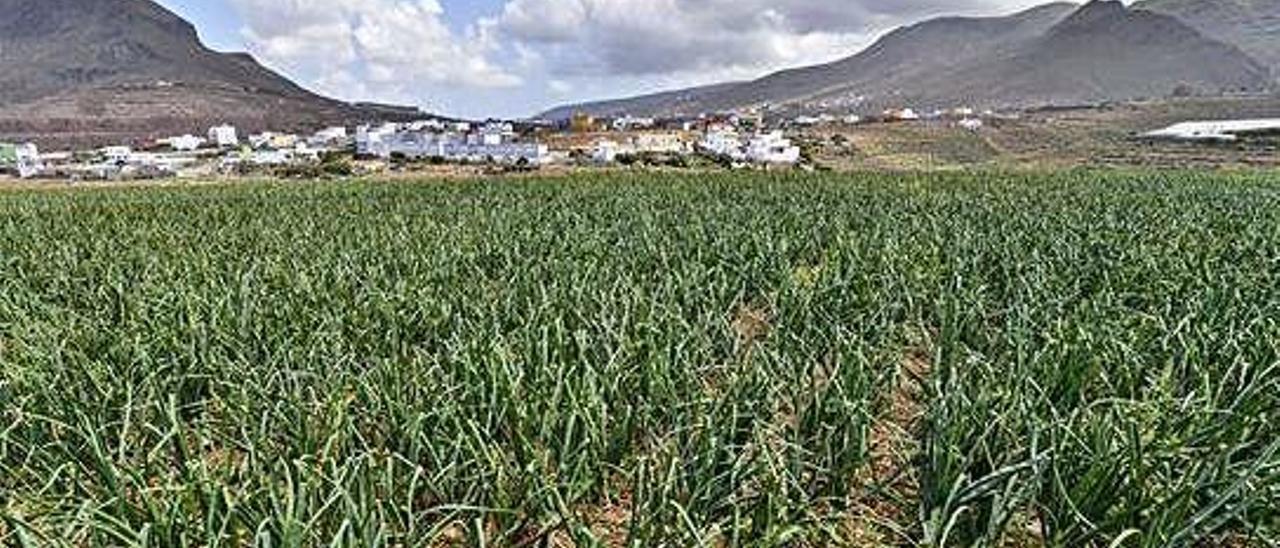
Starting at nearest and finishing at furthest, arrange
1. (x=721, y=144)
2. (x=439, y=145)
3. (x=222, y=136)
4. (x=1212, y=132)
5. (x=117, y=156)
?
(x=117, y=156)
(x=1212, y=132)
(x=721, y=144)
(x=439, y=145)
(x=222, y=136)

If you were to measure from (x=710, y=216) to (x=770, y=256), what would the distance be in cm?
730

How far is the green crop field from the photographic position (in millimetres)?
3697

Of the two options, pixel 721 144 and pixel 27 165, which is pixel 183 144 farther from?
pixel 721 144

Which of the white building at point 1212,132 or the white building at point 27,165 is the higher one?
the white building at point 27,165

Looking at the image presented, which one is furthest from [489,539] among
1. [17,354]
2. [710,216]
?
[710,216]

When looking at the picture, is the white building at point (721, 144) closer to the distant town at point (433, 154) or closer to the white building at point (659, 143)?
the distant town at point (433, 154)

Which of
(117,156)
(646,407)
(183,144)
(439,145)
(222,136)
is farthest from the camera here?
(222,136)

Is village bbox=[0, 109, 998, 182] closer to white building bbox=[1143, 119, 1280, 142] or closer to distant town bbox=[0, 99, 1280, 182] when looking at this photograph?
distant town bbox=[0, 99, 1280, 182]

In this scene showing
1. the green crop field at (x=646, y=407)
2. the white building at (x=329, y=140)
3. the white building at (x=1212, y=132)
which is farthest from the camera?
the white building at (x=329, y=140)

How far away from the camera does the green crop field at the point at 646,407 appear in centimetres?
370

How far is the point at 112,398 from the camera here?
5.23 metres

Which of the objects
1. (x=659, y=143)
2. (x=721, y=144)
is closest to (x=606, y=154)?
(x=659, y=143)

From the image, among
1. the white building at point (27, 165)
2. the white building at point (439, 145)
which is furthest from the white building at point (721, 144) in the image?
the white building at point (27, 165)

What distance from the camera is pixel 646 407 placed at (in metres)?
4.76
